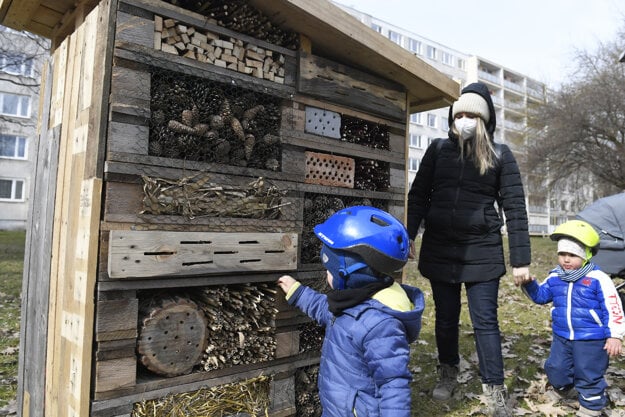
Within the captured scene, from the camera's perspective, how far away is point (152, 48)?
2.72 metres

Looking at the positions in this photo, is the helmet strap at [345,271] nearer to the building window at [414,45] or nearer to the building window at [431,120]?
the building window at [431,120]

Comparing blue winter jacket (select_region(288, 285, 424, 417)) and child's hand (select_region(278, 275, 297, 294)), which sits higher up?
child's hand (select_region(278, 275, 297, 294))

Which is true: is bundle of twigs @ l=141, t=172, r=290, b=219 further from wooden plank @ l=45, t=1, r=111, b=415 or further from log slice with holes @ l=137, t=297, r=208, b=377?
log slice with holes @ l=137, t=297, r=208, b=377

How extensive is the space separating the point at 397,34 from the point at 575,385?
151 feet

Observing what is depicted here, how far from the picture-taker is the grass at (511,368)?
12.7 ft

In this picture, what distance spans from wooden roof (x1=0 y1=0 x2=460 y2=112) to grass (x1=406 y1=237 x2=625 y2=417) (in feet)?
8.77

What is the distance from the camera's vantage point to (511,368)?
486cm

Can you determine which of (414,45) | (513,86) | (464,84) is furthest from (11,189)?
(513,86)

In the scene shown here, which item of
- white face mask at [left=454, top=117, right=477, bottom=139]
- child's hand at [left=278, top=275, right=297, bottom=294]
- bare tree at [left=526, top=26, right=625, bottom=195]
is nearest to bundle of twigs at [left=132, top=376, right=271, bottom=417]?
child's hand at [left=278, top=275, right=297, bottom=294]

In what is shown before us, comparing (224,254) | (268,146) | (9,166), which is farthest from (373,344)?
(9,166)

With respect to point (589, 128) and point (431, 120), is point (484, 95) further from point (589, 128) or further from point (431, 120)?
point (431, 120)

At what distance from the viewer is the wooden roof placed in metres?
3.20

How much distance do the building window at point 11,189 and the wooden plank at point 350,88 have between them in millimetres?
33279

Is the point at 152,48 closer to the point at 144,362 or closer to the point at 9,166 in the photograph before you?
the point at 144,362
